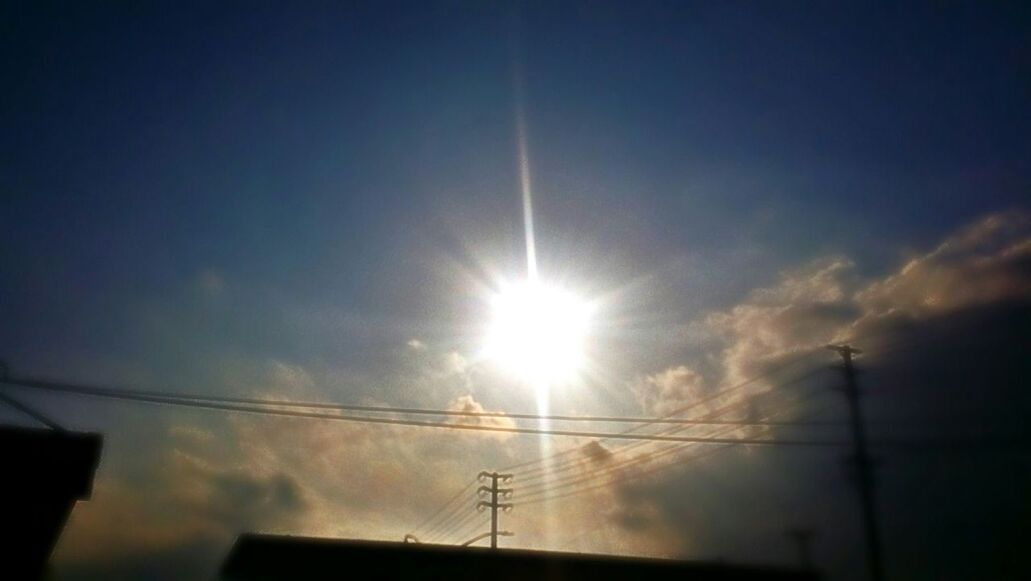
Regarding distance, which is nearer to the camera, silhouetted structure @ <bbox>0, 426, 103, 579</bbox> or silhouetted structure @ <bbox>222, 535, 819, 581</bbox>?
silhouetted structure @ <bbox>0, 426, 103, 579</bbox>

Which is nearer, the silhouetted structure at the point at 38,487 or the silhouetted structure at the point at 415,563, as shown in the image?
the silhouetted structure at the point at 38,487

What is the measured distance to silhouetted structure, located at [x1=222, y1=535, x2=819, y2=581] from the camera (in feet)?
78.8

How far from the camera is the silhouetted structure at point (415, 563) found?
24.0 meters

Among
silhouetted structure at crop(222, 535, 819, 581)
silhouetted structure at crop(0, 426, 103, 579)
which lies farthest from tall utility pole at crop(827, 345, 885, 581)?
silhouetted structure at crop(0, 426, 103, 579)

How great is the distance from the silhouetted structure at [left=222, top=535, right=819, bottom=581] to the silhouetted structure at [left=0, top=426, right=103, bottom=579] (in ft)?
24.9

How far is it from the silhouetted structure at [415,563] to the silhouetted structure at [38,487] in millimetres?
Answer: 7581

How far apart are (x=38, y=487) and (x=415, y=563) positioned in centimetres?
1147

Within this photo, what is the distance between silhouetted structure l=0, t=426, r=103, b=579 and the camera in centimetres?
1664

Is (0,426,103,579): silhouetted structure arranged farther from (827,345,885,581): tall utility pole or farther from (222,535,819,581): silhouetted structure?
(827,345,885,581): tall utility pole

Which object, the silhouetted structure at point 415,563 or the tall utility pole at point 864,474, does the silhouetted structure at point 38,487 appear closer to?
the silhouetted structure at point 415,563

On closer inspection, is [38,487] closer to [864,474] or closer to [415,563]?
[415,563]

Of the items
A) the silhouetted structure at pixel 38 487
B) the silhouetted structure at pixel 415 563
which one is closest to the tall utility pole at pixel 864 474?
the silhouetted structure at pixel 415 563

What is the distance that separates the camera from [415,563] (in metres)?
24.9

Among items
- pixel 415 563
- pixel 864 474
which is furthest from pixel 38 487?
pixel 864 474
